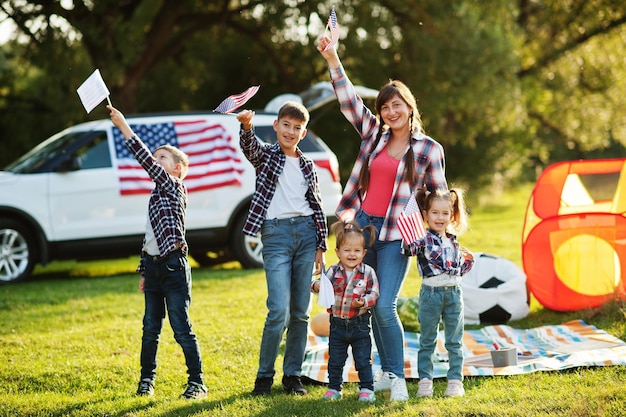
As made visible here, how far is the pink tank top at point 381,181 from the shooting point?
4.71m

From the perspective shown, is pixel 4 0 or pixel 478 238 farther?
pixel 478 238

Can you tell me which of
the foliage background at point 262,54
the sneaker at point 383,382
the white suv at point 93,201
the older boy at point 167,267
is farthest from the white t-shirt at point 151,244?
the foliage background at point 262,54

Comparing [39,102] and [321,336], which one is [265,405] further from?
[39,102]

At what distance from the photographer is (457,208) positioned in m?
4.82

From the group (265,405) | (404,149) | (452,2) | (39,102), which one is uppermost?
(452,2)

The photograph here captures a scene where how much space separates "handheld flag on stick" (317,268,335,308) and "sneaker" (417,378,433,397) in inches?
31.3

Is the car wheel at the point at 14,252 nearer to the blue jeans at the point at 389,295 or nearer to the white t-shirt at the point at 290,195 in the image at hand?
the white t-shirt at the point at 290,195

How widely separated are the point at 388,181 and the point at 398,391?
1.23 metres

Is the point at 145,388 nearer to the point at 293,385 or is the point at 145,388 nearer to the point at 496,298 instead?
the point at 293,385

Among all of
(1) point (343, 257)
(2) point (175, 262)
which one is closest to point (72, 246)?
(2) point (175, 262)

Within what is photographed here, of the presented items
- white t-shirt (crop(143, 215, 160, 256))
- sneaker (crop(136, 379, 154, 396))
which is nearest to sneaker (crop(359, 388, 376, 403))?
sneaker (crop(136, 379, 154, 396))

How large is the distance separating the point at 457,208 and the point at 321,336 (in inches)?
90.1

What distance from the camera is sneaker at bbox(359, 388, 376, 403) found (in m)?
4.68

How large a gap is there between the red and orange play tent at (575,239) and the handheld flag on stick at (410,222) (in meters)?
2.95
